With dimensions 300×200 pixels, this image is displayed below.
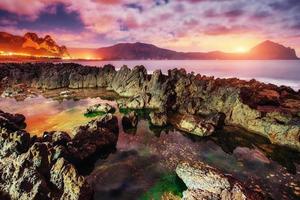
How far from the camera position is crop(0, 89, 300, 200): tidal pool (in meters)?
15.4

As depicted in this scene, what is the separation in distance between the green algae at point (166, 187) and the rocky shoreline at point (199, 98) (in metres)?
9.25

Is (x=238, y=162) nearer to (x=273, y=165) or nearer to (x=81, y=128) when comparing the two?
(x=273, y=165)

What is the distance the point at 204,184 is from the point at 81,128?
11549 mm

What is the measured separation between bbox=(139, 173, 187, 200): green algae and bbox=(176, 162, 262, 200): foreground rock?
0.53 meters

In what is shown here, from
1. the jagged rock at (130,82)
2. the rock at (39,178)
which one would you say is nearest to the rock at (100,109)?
the jagged rock at (130,82)

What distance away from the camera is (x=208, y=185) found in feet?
45.1

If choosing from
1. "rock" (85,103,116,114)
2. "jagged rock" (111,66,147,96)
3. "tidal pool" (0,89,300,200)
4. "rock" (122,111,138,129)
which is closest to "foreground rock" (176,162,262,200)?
"tidal pool" (0,89,300,200)

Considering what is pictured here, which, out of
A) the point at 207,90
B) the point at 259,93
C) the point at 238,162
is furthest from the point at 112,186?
the point at 259,93

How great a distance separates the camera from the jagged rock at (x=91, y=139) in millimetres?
17938

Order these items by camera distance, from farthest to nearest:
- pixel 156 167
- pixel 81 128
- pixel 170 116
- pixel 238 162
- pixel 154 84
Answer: pixel 154 84 < pixel 170 116 < pixel 81 128 < pixel 238 162 < pixel 156 167

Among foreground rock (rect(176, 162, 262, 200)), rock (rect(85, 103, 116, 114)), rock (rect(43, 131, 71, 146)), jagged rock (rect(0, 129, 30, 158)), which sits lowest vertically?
rock (rect(85, 103, 116, 114))

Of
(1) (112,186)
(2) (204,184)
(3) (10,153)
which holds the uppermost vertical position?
(3) (10,153)

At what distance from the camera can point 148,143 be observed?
22562 mm

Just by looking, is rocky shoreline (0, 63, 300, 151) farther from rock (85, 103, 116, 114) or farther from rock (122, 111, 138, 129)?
rock (85, 103, 116, 114)
